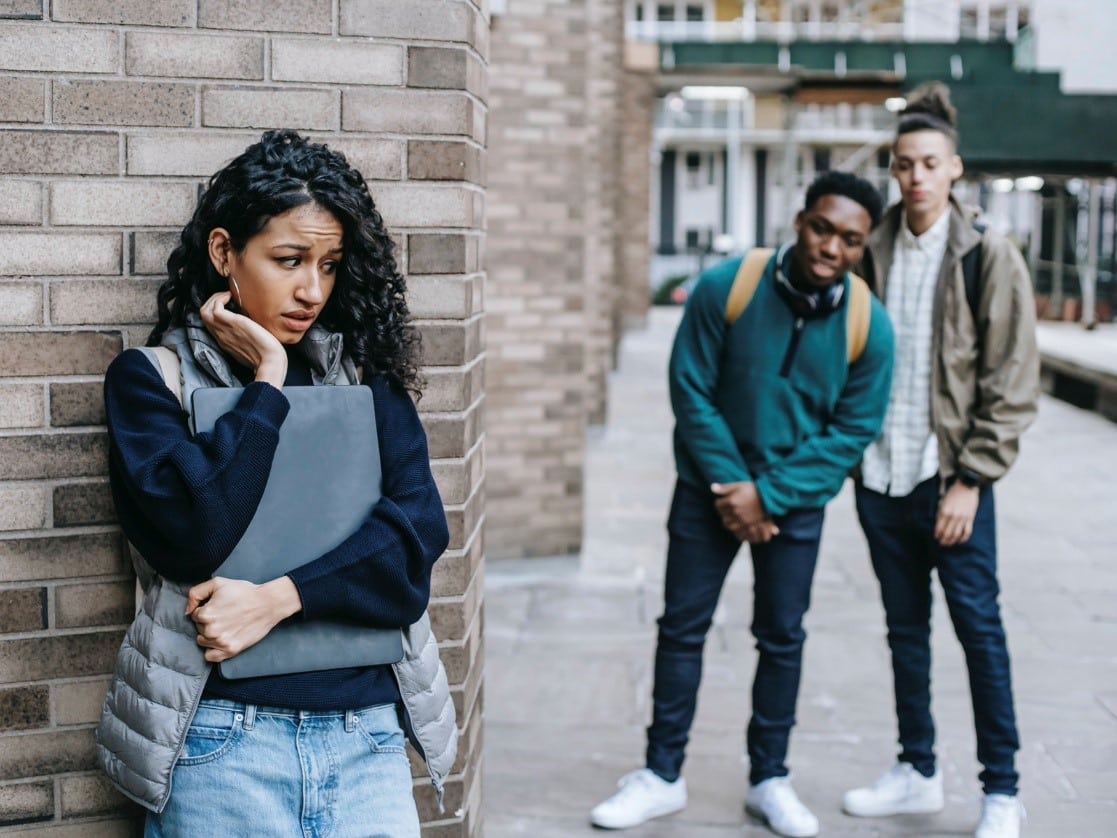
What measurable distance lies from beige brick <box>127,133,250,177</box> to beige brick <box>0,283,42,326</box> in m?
0.23

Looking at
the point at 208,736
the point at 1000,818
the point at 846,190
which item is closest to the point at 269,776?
the point at 208,736

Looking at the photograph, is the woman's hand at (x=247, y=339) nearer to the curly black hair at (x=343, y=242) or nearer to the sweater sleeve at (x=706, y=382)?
the curly black hair at (x=343, y=242)

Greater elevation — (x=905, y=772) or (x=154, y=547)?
(x=154, y=547)

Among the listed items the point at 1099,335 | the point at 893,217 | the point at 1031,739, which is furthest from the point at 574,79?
the point at 1099,335

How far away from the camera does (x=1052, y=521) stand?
925cm

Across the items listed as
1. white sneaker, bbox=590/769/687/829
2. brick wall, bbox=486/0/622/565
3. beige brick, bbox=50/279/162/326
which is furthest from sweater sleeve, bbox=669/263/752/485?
brick wall, bbox=486/0/622/565

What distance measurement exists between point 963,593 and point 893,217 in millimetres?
1118

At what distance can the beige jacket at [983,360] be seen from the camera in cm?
394

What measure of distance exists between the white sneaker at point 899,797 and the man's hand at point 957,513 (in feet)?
2.58

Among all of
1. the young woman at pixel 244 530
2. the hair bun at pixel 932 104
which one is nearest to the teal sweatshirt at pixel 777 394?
the hair bun at pixel 932 104

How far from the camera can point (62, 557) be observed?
266cm

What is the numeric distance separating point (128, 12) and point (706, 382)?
1983 mm

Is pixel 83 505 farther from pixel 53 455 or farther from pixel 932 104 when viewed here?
pixel 932 104

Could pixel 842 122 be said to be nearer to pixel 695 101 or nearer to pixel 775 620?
pixel 695 101
